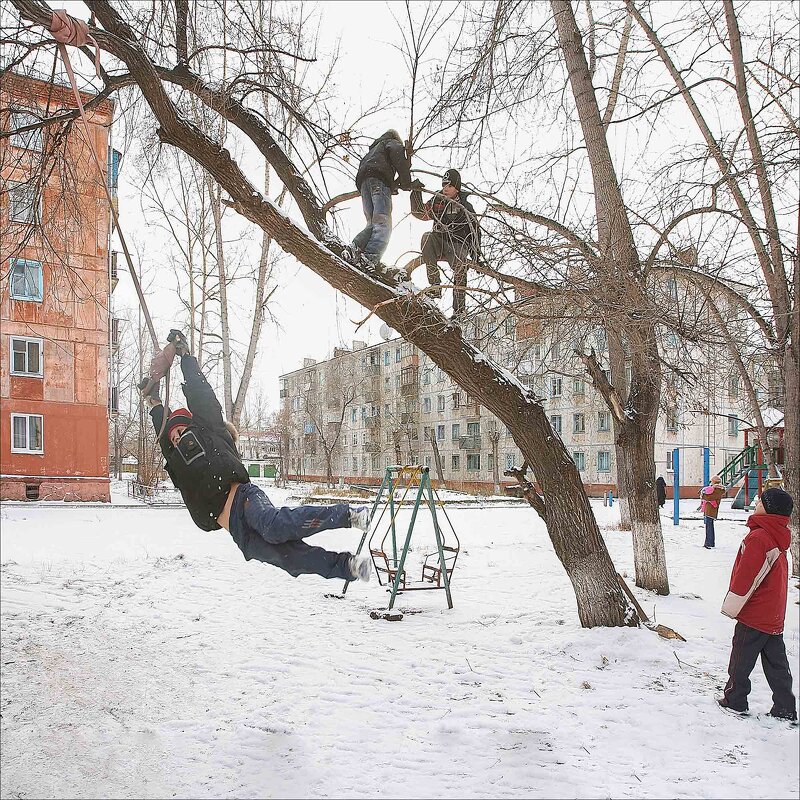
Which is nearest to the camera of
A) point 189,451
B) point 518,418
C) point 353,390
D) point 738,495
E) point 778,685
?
point 189,451

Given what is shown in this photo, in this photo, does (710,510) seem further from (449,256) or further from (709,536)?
(449,256)

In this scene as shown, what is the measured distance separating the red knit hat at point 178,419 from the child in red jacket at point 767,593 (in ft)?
11.9

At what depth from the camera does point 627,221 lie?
5406mm

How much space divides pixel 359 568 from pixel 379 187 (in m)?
2.37

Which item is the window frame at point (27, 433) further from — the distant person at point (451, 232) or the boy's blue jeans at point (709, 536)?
the boy's blue jeans at point (709, 536)

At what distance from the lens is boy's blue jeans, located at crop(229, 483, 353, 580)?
2746 mm

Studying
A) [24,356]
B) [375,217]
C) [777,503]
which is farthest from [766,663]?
[24,356]

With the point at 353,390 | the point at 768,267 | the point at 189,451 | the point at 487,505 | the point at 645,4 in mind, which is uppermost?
the point at 645,4

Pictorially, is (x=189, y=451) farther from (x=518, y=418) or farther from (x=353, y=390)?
(x=353, y=390)

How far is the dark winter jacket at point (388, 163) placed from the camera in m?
3.92

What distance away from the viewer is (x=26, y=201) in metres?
5.57

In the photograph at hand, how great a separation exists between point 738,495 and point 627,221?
16.8 metres

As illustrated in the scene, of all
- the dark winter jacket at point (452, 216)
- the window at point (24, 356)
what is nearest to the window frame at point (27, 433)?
the window at point (24, 356)

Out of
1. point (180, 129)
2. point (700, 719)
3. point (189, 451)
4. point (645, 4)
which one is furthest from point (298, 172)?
point (700, 719)
